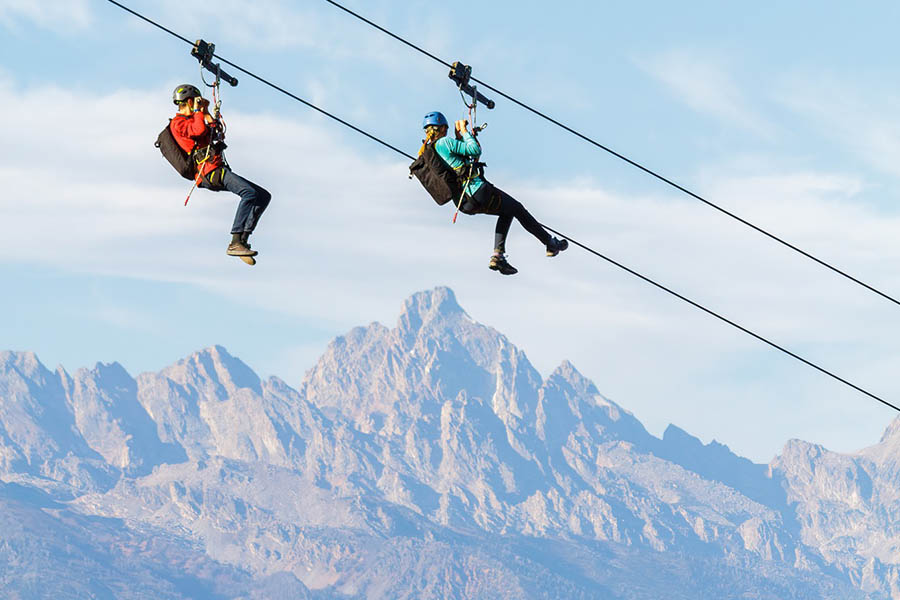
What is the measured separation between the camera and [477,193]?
1085 inches

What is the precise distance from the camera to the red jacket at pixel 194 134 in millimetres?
27188

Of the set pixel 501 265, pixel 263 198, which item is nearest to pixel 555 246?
pixel 501 265

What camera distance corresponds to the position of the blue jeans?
2616 centimetres

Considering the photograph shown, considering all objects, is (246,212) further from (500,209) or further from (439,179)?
(500,209)

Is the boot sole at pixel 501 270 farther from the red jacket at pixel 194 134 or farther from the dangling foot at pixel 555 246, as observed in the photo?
the red jacket at pixel 194 134

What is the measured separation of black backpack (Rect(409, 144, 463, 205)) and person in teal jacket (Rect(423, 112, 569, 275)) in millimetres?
127

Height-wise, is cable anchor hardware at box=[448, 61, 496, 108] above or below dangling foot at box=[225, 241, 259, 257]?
above

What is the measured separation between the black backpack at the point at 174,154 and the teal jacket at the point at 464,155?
456 cm

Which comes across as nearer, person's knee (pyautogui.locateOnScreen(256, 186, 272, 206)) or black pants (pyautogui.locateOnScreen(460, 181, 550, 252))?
person's knee (pyautogui.locateOnScreen(256, 186, 272, 206))

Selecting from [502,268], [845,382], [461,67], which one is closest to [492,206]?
[502,268]

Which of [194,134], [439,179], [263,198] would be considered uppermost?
[439,179]

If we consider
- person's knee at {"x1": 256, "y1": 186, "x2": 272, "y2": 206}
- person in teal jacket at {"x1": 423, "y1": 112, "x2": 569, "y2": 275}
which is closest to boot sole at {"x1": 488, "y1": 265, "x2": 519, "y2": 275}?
person in teal jacket at {"x1": 423, "y1": 112, "x2": 569, "y2": 275}

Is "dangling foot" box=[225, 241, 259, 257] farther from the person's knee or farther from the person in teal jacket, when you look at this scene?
the person in teal jacket

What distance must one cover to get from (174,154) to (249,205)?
8.03 feet
